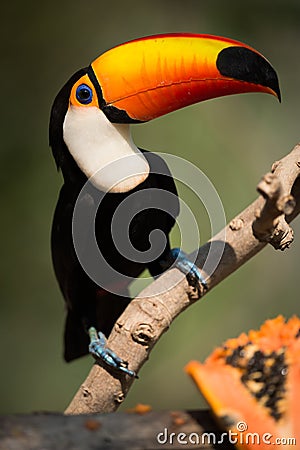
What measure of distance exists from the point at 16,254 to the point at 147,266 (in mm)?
2200

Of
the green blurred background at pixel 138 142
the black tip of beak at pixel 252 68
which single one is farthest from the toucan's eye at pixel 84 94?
the green blurred background at pixel 138 142

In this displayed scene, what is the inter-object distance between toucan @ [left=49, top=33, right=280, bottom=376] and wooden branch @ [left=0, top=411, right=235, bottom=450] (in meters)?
0.48

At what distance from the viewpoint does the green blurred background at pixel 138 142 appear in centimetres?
390

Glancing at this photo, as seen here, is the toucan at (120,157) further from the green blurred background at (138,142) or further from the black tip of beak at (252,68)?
the green blurred background at (138,142)

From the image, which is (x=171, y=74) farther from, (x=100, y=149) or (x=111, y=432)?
(x=111, y=432)

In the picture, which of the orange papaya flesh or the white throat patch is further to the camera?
the white throat patch

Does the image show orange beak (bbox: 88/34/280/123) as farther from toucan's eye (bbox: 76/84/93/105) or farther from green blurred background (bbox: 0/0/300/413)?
green blurred background (bbox: 0/0/300/413)

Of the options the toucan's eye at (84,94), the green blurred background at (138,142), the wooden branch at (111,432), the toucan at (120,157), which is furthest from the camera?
the green blurred background at (138,142)

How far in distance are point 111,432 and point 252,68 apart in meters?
0.87

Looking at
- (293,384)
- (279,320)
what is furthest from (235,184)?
(293,384)

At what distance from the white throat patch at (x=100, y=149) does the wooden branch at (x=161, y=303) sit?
0.36m

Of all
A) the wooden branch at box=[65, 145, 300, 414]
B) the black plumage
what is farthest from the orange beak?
the wooden branch at box=[65, 145, 300, 414]

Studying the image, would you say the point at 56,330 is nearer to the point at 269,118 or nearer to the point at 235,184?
the point at 235,184

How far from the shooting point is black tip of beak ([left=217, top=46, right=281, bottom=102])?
1.54 m
